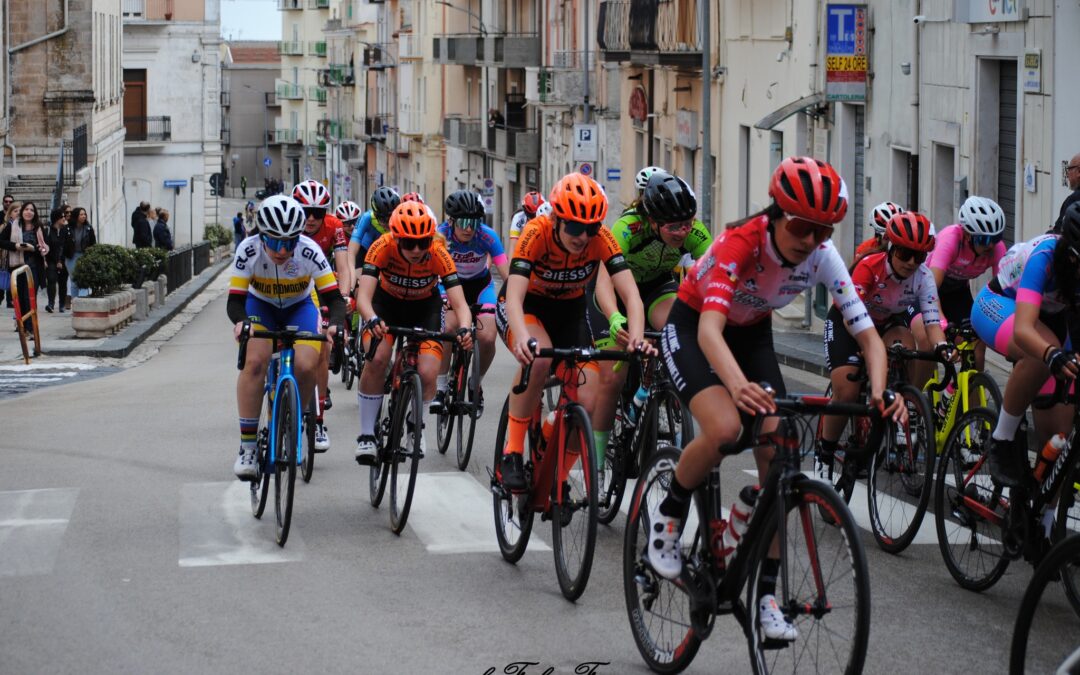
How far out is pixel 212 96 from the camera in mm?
73125

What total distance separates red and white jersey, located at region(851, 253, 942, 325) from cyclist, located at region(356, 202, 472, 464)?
2250 millimetres

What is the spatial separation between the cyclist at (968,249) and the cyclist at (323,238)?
385 centimetres

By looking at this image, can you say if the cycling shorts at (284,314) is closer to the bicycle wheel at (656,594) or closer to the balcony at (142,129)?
the bicycle wheel at (656,594)

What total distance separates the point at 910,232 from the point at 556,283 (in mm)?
1957

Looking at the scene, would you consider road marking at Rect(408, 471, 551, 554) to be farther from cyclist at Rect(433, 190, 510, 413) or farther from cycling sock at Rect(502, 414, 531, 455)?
cyclist at Rect(433, 190, 510, 413)

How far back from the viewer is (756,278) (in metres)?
6.92

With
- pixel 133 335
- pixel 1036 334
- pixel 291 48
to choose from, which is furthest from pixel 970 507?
pixel 291 48

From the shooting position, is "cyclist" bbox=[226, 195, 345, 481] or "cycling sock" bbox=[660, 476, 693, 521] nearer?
"cycling sock" bbox=[660, 476, 693, 521]

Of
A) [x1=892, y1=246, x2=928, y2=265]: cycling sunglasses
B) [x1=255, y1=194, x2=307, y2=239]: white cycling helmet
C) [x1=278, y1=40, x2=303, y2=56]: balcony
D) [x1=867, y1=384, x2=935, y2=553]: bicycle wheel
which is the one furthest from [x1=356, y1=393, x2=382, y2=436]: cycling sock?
[x1=278, y1=40, x2=303, y2=56]: balcony

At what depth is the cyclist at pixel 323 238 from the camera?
1252 cm

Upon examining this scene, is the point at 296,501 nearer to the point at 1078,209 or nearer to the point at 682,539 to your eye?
the point at 682,539

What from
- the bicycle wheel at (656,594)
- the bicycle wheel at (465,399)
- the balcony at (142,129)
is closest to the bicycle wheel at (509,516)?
the bicycle wheel at (656,594)

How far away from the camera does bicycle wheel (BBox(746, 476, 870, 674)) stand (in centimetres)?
583

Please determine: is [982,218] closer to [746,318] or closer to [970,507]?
[970,507]
